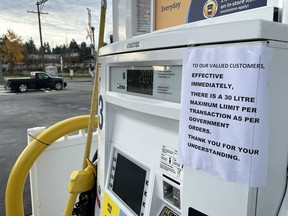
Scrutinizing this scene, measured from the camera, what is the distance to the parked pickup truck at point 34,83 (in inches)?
810

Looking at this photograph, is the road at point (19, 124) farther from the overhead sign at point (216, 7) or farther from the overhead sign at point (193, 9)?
the overhead sign at point (216, 7)

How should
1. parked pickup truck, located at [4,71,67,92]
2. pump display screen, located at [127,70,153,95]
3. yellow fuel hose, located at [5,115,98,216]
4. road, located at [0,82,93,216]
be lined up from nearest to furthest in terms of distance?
pump display screen, located at [127,70,153,95] → yellow fuel hose, located at [5,115,98,216] → road, located at [0,82,93,216] → parked pickup truck, located at [4,71,67,92]

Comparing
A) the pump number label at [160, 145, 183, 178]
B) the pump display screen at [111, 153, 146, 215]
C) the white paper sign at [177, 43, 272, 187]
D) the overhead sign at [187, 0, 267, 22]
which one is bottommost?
the pump display screen at [111, 153, 146, 215]

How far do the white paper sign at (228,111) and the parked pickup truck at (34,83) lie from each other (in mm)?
21759

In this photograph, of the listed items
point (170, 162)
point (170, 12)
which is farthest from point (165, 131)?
point (170, 12)

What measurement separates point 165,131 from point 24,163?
182 centimetres

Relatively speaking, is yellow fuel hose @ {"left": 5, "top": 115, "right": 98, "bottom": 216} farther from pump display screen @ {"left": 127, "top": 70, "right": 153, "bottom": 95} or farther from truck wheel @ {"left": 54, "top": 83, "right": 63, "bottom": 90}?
truck wheel @ {"left": 54, "top": 83, "right": 63, "bottom": 90}

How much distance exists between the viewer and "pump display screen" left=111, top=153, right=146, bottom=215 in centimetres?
125

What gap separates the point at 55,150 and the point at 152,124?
197cm

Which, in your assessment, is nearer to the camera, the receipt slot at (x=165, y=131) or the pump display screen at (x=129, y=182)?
the receipt slot at (x=165, y=131)

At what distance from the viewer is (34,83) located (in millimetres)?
21250

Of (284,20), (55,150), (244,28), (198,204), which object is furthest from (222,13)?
(55,150)

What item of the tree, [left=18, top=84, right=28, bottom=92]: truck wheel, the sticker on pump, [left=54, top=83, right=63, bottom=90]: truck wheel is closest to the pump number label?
the sticker on pump

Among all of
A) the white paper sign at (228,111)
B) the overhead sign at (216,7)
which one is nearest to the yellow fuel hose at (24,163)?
the overhead sign at (216,7)
